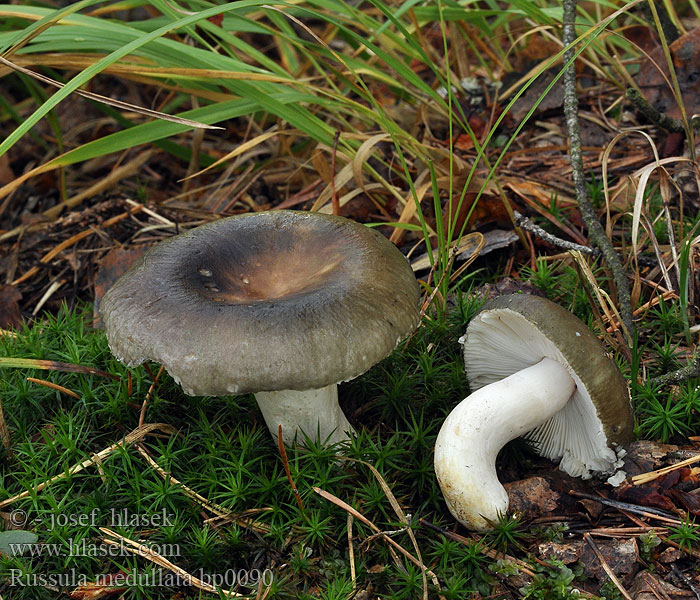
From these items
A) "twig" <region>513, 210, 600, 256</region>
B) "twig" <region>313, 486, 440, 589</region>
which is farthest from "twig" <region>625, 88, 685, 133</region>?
"twig" <region>313, 486, 440, 589</region>

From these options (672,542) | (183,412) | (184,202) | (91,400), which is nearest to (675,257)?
(672,542)

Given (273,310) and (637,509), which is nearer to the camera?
(273,310)

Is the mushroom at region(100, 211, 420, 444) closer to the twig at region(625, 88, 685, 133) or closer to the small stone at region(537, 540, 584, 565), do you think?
the small stone at region(537, 540, 584, 565)

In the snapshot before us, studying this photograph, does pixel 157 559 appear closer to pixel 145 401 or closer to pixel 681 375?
pixel 145 401

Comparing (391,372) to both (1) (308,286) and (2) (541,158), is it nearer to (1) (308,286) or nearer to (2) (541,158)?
(1) (308,286)

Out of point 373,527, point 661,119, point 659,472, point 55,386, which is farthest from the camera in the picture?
point 661,119

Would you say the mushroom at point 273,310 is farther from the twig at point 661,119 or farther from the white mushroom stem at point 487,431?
the twig at point 661,119

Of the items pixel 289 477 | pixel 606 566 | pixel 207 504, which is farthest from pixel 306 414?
pixel 606 566

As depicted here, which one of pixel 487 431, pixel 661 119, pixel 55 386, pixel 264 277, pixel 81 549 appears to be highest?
pixel 661 119

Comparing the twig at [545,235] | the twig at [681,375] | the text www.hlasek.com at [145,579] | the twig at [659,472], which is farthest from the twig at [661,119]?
the text www.hlasek.com at [145,579]
